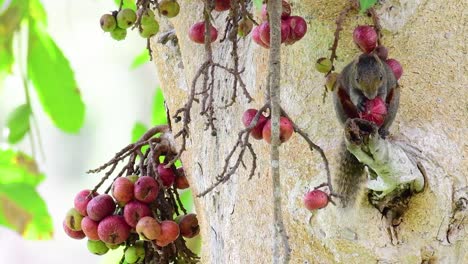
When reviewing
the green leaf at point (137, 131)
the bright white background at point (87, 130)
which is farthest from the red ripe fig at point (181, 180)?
the bright white background at point (87, 130)

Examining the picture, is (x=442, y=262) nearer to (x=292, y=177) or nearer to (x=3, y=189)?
(x=292, y=177)

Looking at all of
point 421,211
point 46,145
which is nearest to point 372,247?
point 421,211

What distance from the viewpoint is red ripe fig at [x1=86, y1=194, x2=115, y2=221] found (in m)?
1.28

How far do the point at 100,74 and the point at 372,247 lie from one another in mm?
4700

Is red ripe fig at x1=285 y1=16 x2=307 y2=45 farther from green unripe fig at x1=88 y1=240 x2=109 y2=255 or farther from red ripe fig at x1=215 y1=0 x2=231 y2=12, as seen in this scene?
green unripe fig at x1=88 y1=240 x2=109 y2=255

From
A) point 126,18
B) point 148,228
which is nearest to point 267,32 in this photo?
point 126,18

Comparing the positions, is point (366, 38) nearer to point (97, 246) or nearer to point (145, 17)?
point (145, 17)

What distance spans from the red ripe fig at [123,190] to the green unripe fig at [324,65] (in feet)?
1.19

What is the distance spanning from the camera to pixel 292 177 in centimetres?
119

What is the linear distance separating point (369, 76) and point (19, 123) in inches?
39.5

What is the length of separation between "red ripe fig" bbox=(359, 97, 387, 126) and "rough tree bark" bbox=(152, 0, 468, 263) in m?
0.11

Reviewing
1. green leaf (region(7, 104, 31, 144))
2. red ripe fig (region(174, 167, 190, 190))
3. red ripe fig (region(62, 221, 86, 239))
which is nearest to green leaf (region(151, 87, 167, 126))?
green leaf (region(7, 104, 31, 144))

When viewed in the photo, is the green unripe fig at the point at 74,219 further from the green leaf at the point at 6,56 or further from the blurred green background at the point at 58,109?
the green leaf at the point at 6,56

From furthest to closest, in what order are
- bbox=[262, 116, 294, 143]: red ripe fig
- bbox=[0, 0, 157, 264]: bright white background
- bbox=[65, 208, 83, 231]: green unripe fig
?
1. bbox=[0, 0, 157, 264]: bright white background
2. bbox=[65, 208, 83, 231]: green unripe fig
3. bbox=[262, 116, 294, 143]: red ripe fig
